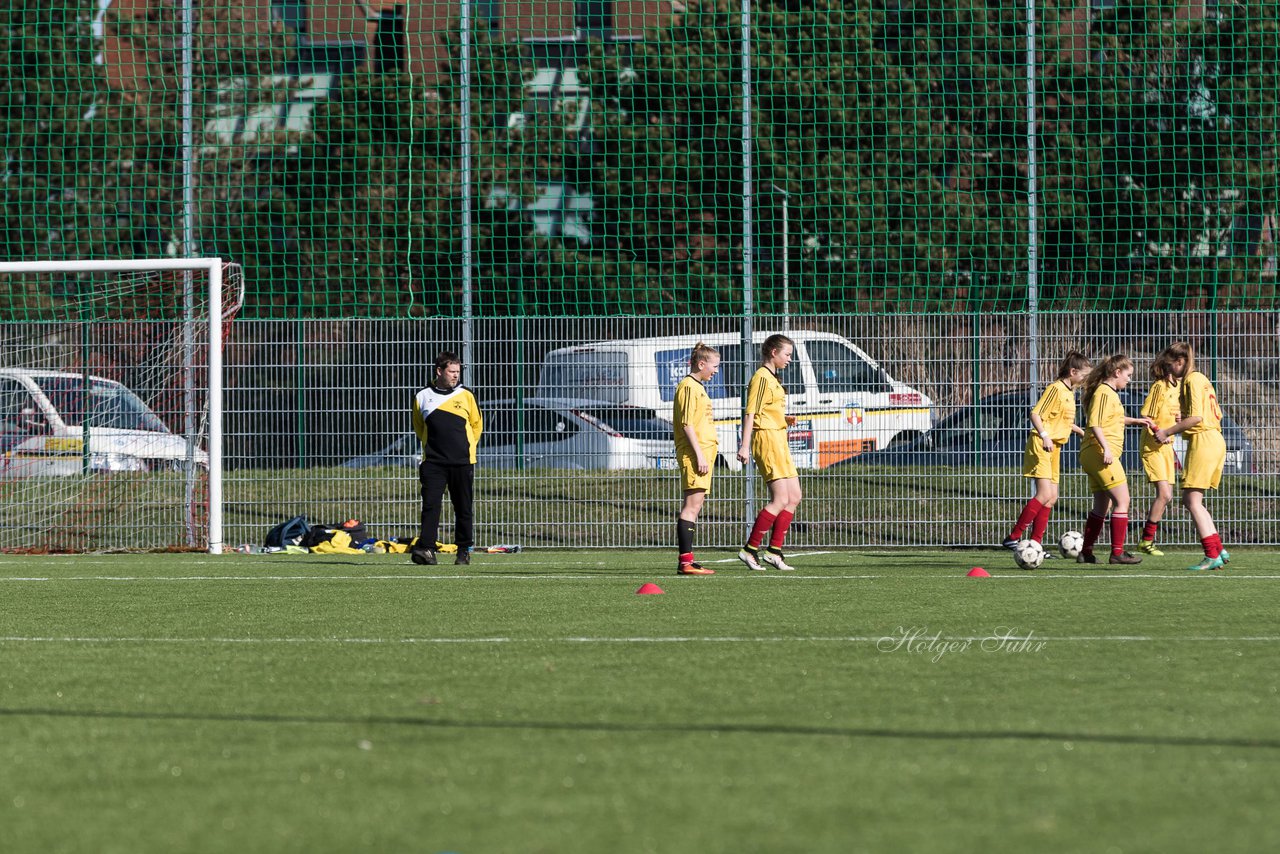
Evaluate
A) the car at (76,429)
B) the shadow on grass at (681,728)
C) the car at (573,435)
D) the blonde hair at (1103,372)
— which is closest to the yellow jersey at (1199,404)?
the blonde hair at (1103,372)

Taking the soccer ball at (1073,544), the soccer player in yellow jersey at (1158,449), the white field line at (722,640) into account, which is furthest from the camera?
the soccer player in yellow jersey at (1158,449)

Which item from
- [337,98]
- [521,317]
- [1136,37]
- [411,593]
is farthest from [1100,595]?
[337,98]

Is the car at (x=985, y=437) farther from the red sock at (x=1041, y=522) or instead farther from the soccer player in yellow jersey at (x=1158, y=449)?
the red sock at (x=1041, y=522)

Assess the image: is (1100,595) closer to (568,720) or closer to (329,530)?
(568,720)

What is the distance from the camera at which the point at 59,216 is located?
60.3 ft

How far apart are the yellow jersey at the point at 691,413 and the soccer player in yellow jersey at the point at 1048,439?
8.59ft

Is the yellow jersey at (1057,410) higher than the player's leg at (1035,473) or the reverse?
higher

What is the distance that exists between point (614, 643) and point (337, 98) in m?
13.5

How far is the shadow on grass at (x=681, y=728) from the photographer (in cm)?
486

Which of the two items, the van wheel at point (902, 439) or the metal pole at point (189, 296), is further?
the metal pole at point (189, 296)

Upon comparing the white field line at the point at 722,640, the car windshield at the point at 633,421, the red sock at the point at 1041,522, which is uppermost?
the car windshield at the point at 633,421

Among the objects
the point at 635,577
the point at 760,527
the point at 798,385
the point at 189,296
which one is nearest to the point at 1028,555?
the point at 760,527

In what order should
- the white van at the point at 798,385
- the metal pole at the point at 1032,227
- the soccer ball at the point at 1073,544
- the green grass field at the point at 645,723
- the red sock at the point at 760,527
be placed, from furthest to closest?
the metal pole at the point at 1032,227
the white van at the point at 798,385
the soccer ball at the point at 1073,544
the red sock at the point at 760,527
the green grass field at the point at 645,723

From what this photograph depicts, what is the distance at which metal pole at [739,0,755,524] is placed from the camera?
1498cm
